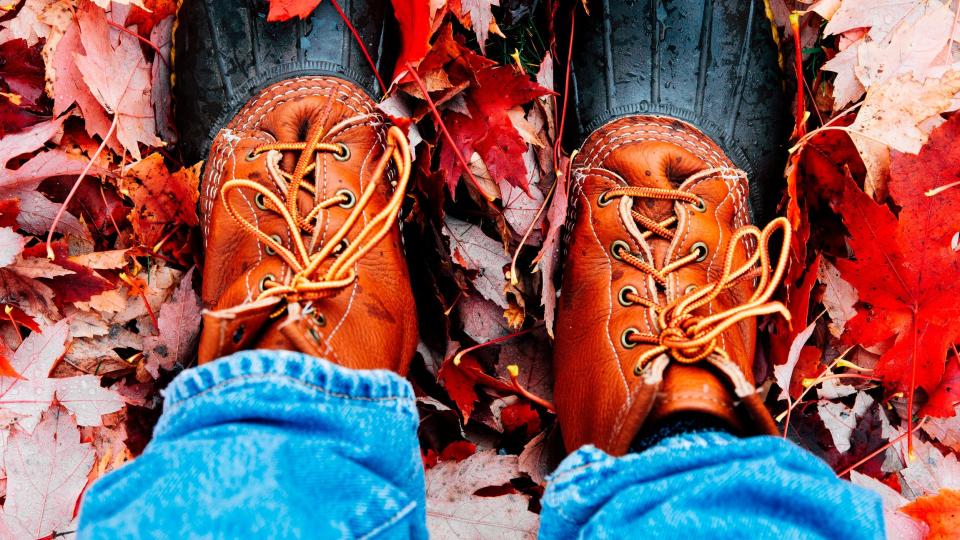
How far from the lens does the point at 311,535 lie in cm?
82

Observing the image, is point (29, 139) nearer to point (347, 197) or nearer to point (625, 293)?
point (347, 197)

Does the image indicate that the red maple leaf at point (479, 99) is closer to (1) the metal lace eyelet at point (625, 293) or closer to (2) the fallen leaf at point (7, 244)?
(1) the metal lace eyelet at point (625, 293)

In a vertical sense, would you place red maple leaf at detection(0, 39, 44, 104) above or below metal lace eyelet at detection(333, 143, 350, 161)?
above

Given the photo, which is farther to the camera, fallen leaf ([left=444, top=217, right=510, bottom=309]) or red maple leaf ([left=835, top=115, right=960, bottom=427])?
fallen leaf ([left=444, top=217, right=510, bottom=309])

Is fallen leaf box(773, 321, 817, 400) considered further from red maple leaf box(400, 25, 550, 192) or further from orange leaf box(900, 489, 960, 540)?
red maple leaf box(400, 25, 550, 192)

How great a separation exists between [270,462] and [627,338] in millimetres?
673

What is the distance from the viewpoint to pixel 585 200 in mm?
1504

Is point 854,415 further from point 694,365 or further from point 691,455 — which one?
point 691,455

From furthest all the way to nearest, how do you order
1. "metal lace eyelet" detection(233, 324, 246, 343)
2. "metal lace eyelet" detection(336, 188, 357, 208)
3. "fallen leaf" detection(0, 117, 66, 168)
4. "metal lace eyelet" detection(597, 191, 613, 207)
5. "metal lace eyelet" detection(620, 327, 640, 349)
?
1. "fallen leaf" detection(0, 117, 66, 168)
2. "metal lace eyelet" detection(597, 191, 613, 207)
3. "metal lace eyelet" detection(336, 188, 357, 208)
4. "metal lace eyelet" detection(620, 327, 640, 349)
5. "metal lace eyelet" detection(233, 324, 246, 343)

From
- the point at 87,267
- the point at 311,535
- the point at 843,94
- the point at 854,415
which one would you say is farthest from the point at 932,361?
the point at 87,267

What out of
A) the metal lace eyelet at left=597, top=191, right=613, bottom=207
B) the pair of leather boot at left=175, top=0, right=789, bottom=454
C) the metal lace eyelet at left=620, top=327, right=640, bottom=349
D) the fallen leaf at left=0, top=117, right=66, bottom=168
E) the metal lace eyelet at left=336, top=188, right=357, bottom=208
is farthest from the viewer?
the fallen leaf at left=0, top=117, right=66, bottom=168

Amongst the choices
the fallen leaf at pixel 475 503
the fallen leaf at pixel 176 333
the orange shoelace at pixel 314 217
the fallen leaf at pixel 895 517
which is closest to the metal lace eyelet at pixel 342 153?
the orange shoelace at pixel 314 217

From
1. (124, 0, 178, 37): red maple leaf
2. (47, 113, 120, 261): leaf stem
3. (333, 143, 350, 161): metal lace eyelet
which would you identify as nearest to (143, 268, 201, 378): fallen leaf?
(47, 113, 120, 261): leaf stem

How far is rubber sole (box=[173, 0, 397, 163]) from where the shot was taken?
1586mm
